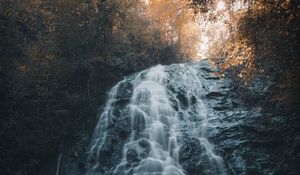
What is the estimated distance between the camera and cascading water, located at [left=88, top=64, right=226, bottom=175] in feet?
40.0

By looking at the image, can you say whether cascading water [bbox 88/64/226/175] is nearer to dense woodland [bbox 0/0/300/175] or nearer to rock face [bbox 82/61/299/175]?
rock face [bbox 82/61/299/175]

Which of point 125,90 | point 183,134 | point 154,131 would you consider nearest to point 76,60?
point 125,90

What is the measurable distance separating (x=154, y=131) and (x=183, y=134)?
1.29m

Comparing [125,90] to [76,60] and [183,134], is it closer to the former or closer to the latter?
[76,60]

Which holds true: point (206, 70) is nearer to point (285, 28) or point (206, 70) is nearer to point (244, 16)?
point (244, 16)

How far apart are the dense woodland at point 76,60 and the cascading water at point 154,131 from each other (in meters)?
1.50

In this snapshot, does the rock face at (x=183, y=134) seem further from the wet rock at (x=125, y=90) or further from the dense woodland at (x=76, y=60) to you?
the dense woodland at (x=76, y=60)

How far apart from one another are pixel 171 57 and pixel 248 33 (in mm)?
15122

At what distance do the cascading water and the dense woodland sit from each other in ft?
4.91

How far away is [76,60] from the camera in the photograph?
17969 mm

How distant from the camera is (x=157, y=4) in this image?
2969cm

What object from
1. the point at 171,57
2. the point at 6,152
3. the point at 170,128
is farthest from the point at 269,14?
the point at 171,57

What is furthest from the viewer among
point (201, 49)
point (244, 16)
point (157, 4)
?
point (201, 49)

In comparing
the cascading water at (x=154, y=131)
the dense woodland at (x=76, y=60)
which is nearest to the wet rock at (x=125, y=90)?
the cascading water at (x=154, y=131)
